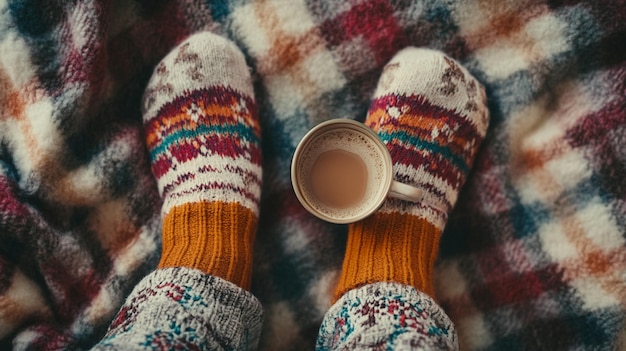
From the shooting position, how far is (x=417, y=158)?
0.88m

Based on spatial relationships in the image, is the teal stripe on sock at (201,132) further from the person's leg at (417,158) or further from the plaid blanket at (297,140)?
the person's leg at (417,158)

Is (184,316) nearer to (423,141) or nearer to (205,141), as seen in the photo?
(205,141)

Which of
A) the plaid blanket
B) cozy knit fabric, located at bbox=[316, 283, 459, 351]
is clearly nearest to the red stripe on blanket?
the plaid blanket

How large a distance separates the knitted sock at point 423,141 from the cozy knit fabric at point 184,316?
174 millimetres

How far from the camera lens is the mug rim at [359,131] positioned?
0.75 meters

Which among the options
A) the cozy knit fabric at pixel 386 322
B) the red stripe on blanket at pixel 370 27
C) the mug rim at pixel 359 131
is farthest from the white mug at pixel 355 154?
the red stripe on blanket at pixel 370 27

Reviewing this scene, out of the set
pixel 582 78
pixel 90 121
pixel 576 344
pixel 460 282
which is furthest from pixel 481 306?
pixel 90 121

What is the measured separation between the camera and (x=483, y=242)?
0.91 metres

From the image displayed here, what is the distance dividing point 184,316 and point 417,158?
41 centimetres

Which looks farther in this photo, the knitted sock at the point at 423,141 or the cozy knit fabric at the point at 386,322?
the knitted sock at the point at 423,141

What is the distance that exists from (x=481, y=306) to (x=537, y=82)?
14.2 inches

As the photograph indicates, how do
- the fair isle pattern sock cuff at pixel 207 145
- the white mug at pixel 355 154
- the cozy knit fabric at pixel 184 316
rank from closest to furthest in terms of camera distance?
1. the cozy knit fabric at pixel 184 316
2. the white mug at pixel 355 154
3. the fair isle pattern sock cuff at pixel 207 145

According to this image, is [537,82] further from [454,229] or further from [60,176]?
[60,176]

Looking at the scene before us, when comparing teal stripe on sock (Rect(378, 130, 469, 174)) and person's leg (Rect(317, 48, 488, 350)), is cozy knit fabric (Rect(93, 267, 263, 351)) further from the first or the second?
teal stripe on sock (Rect(378, 130, 469, 174))
